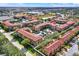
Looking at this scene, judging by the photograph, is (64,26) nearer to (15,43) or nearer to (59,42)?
(59,42)

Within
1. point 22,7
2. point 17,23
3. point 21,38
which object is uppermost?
point 22,7

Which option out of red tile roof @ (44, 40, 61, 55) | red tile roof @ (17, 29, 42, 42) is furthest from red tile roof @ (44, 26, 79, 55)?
red tile roof @ (17, 29, 42, 42)

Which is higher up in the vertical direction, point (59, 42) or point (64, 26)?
point (64, 26)

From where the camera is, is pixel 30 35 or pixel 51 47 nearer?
pixel 51 47

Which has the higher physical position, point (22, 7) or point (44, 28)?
point (22, 7)

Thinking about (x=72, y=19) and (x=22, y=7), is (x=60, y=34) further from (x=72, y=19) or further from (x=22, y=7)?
(x=22, y=7)

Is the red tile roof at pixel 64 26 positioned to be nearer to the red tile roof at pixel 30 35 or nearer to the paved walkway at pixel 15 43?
the red tile roof at pixel 30 35

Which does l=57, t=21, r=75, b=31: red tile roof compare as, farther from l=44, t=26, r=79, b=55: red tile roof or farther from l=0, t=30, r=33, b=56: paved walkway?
l=0, t=30, r=33, b=56: paved walkway

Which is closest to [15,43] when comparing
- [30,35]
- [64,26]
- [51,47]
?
[30,35]

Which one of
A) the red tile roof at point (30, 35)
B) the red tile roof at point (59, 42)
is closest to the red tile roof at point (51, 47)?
the red tile roof at point (59, 42)

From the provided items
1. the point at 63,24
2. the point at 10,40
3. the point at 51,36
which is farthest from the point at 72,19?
the point at 10,40

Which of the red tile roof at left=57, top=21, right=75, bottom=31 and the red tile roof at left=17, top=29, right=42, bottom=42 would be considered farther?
the red tile roof at left=57, top=21, right=75, bottom=31
